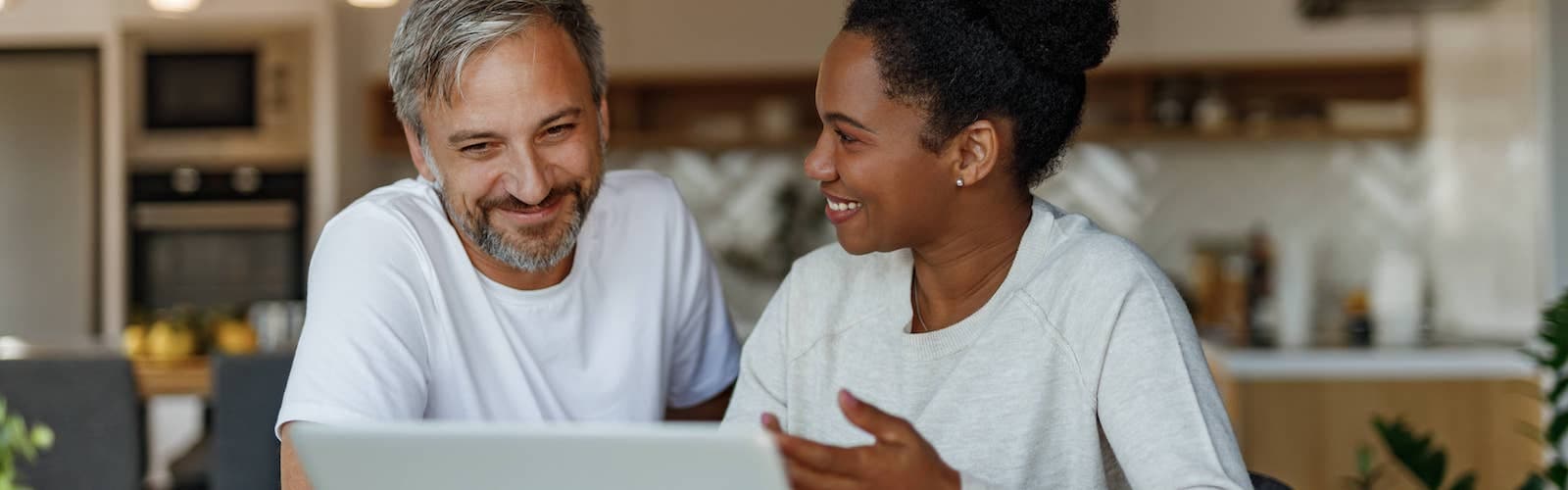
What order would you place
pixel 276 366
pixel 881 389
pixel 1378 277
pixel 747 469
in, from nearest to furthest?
1. pixel 747 469
2. pixel 881 389
3. pixel 276 366
4. pixel 1378 277

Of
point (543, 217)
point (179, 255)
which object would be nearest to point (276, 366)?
point (543, 217)

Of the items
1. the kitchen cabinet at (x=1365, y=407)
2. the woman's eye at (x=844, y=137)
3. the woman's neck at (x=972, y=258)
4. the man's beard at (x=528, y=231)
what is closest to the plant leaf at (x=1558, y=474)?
the woman's neck at (x=972, y=258)

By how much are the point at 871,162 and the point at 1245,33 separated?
4375 millimetres

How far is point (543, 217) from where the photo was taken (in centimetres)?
169

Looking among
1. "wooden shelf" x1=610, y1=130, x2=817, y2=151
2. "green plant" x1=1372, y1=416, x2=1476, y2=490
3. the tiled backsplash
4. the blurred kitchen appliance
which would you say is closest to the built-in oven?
"wooden shelf" x1=610, y1=130, x2=817, y2=151

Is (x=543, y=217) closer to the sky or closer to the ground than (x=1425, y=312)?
closer to the sky

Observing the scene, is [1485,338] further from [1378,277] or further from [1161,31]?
[1161,31]

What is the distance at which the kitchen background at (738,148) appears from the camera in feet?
17.5

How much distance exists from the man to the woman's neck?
1.44 feet

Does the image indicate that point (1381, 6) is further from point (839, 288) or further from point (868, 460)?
point (868, 460)

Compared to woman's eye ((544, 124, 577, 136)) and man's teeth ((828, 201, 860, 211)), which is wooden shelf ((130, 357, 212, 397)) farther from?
man's teeth ((828, 201, 860, 211))

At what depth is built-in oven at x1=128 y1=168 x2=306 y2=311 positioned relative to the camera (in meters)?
5.57

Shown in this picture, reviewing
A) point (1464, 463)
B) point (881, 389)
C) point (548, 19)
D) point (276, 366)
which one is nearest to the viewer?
point (881, 389)

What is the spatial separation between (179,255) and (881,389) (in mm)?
4723
